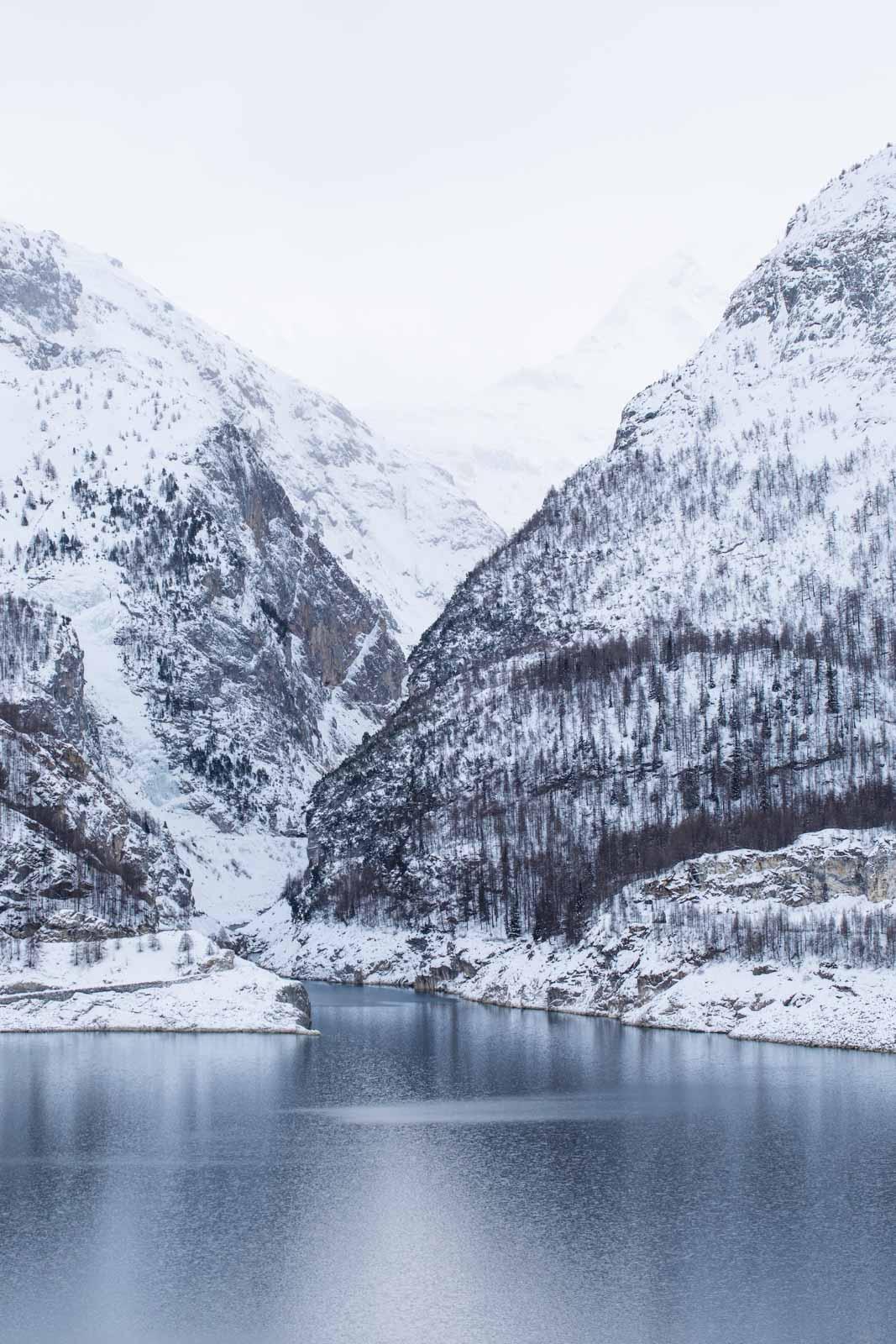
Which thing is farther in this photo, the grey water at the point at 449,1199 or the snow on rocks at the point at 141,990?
the snow on rocks at the point at 141,990

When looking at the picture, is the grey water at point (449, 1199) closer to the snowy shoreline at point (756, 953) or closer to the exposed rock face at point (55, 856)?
the snowy shoreline at point (756, 953)

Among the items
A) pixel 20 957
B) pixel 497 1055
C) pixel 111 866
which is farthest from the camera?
pixel 111 866

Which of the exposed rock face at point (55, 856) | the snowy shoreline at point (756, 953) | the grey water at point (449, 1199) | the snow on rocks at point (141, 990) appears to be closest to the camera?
the grey water at point (449, 1199)

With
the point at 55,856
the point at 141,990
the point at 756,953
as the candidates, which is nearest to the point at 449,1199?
the point at 756,953

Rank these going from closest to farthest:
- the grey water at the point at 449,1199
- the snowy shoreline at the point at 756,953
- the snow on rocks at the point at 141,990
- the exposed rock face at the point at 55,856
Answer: the grey water at the point at 449,1199 < the snowy shoreline at the point at 756,953 < the snow on rocks at the point at 141,990 < the exposed rock face at the point at 55,856

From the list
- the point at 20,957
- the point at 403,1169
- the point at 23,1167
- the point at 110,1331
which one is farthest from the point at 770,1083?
the point at 20,957

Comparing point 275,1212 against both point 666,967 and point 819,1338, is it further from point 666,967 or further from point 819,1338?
point 666,967

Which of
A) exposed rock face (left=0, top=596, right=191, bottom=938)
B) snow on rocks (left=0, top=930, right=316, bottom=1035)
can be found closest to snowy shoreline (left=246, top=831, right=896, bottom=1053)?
snow on rocks (left=0, top=930, right=316, bottom=1035)

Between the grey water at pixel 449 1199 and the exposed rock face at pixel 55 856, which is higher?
the exposed rock face at pixel 55 856

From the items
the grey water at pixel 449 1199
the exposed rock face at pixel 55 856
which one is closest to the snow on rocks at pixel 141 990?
the exposed rock face at pixel 55 856
